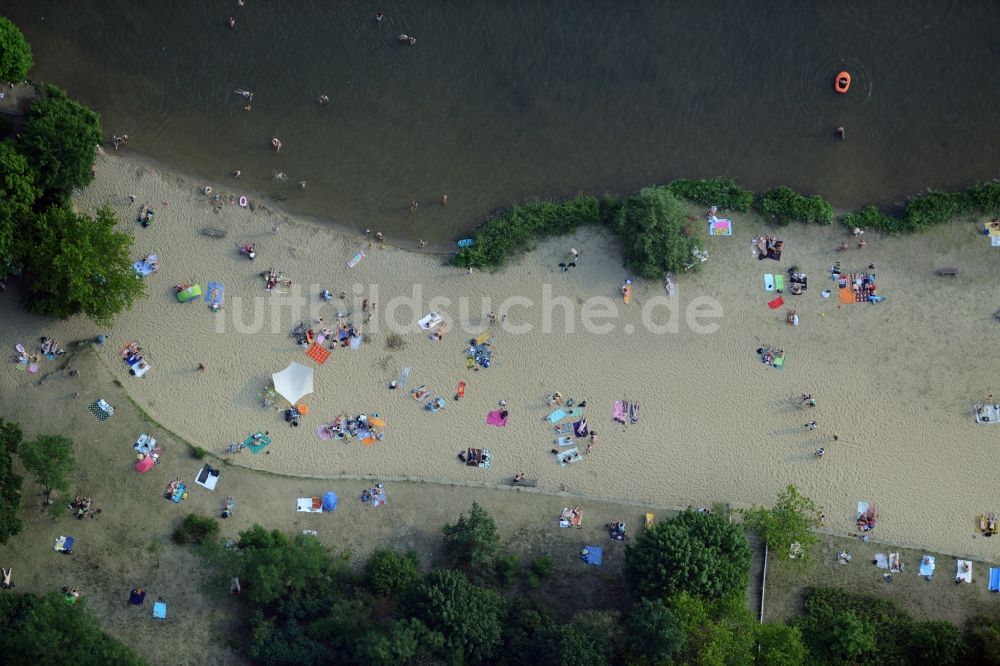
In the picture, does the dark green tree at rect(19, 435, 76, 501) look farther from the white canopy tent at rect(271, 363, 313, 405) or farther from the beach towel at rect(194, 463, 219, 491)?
the white canopy tent at rect(271, 363, 313, 405)

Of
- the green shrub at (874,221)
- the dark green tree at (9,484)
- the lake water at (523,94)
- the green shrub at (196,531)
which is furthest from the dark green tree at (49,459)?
the green shrub at (874,221)

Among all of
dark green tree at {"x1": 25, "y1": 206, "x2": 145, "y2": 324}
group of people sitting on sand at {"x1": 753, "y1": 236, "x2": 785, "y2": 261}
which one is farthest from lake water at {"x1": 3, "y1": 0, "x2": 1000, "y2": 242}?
dark green tree at {"x1": 25, "y1": 206, "x2": 145, "y2": 324}

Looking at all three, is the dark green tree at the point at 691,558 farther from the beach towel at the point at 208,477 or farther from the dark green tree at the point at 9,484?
the dark green tree at the point at 9,484

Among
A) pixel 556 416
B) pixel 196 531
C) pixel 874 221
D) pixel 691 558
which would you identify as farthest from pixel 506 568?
pixel 874 221

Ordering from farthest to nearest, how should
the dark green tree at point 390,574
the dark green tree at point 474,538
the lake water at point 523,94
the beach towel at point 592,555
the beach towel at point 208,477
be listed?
the lake water at point 523,94 → the beach towel at point 208,477 → the beach towel at point 592,555 → the dark green tree at point 390,574 → the dark green tree at point 474,538

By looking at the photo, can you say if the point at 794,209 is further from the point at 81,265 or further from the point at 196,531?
the point at 81,265
